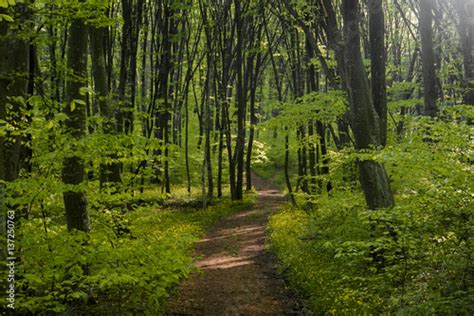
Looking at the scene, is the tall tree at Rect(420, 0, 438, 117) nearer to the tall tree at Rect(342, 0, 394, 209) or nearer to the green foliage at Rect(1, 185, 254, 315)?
the tall tree at Rect(342, 0, 394, 209)

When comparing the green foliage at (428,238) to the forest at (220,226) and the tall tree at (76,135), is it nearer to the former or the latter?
the forest at (220,226)

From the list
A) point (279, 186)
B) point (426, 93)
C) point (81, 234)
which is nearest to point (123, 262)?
point (81, 234)

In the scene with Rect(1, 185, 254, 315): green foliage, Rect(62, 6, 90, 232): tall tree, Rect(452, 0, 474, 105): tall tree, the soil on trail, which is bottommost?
the soil on trail

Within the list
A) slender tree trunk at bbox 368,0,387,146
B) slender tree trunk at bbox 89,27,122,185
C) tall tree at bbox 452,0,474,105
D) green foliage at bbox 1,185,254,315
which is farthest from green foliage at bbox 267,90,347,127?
green foliage at bbox 1,185,254,315

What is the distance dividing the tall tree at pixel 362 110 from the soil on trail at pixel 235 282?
316cm

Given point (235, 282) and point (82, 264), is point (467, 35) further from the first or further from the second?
point (82, 264)

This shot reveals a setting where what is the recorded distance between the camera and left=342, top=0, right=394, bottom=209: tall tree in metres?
8.68

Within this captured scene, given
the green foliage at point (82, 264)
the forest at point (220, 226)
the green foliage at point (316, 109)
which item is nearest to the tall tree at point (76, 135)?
the forest at point (220, 226)

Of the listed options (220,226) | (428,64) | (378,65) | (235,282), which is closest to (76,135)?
(235,282)

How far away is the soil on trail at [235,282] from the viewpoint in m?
8.50

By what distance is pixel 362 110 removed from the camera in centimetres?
879

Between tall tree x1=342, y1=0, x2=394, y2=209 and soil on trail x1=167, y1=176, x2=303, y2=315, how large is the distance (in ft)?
10.4

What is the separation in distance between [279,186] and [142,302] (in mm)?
27986

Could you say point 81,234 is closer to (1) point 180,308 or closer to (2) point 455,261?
(1) point 180,308
